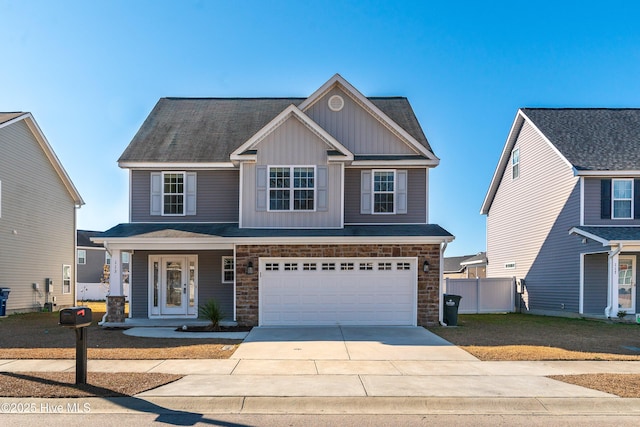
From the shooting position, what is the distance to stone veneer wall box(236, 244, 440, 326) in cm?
1603

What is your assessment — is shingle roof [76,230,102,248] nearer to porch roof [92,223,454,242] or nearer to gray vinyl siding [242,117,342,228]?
porch roof [92,223,454,242]

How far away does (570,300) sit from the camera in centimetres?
1988

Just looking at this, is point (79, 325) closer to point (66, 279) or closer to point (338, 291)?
point (338, 291)

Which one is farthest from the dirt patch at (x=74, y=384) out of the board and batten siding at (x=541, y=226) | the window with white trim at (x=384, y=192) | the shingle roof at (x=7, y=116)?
the board and batten siding at (x=541, y=226)

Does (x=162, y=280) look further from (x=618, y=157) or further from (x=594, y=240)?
(x=618, y=157)

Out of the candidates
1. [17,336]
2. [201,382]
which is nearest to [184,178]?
[17,336]

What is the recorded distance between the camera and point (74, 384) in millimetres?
8133

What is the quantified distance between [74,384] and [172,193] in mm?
11058

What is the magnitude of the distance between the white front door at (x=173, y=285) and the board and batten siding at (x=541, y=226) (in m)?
Result: 14.3

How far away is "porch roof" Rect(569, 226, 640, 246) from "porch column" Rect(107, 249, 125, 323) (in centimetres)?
1599

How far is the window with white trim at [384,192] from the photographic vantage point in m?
18.4

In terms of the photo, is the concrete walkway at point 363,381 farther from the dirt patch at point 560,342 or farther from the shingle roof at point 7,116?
the shingle roof at point 7,116

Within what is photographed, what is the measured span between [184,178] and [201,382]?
11.4 meters

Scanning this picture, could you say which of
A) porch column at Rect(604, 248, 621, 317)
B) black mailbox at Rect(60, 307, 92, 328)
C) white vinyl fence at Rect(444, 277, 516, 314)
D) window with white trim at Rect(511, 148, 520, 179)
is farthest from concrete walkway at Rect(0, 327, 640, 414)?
window with white trim at Rect(511, 148, 520, 179)
